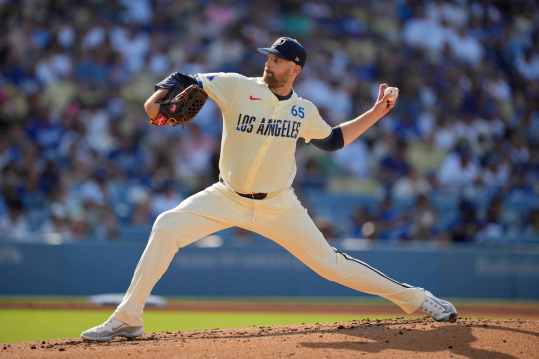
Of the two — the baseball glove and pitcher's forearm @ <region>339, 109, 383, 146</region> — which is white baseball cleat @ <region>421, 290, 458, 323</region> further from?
the baseball glove

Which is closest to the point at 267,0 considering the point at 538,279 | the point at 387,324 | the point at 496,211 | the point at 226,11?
the point at 226,11

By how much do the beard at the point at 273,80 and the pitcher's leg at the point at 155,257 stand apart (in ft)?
3.61

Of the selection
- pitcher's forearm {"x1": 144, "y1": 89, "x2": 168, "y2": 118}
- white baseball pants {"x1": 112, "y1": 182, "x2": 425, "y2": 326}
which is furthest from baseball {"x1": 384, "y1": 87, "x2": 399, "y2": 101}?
pitcher's forearm {"x1": 144, "y1": 89, "x2": 168, "y2": 118}

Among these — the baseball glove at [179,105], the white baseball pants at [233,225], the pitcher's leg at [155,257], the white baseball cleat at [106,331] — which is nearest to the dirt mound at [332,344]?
the white baseball cleat at [106,331]

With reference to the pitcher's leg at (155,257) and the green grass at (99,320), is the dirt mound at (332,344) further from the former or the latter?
the green grass at (99,320)

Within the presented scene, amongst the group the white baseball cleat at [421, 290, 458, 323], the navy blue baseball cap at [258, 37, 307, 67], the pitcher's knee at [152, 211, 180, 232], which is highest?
the navy blue baseball cap at [258, 37, 307, 67]

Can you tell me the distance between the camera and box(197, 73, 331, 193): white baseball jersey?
6.17m

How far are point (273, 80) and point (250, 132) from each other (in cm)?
43

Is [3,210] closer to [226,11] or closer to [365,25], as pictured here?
[226,11]

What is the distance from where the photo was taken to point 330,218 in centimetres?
1457

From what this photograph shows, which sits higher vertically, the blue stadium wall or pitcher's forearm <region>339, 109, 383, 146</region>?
pitcher's forearm <region>339, 109, 383, 146</region>

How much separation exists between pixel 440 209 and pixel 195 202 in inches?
367

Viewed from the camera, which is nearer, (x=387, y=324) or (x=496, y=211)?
(x=387, y=324)

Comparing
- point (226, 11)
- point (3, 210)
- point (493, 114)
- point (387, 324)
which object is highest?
point (226, 11)
